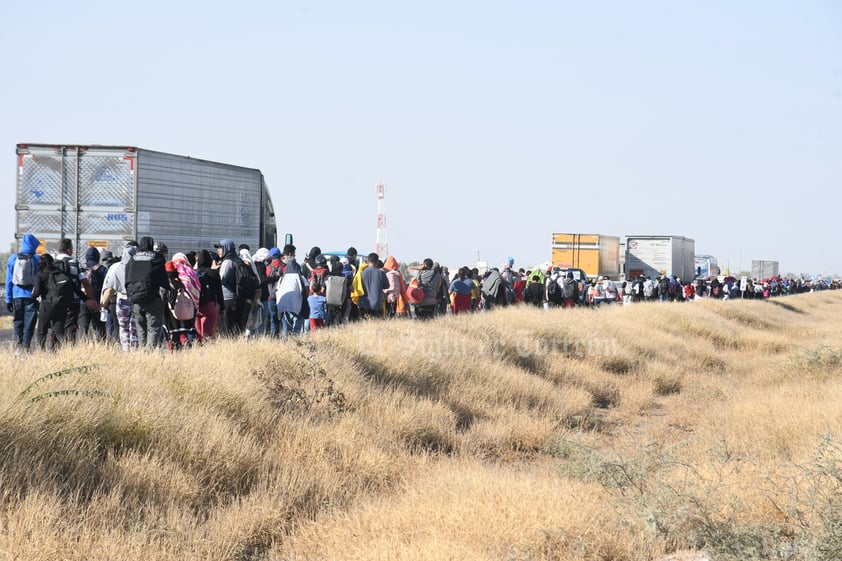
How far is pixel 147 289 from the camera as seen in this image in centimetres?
1075

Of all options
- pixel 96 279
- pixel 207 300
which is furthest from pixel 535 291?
pixel 207 300

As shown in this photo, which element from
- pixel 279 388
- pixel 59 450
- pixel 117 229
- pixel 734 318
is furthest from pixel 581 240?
pixel 59 450

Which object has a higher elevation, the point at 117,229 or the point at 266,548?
the point at 117,229

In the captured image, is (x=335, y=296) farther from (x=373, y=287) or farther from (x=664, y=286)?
(x=664, y=286)

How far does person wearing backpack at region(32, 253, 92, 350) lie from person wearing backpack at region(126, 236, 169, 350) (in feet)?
5.08

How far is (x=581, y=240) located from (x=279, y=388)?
37242mm

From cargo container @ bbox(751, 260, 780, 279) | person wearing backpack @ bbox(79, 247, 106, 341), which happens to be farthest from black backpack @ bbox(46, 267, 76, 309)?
cargo container @ bbox(751, 260, 780, 279)

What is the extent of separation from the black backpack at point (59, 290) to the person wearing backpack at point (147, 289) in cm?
152

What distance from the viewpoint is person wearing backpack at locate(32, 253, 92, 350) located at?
12086 millimetres

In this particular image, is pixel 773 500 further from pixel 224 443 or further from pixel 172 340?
pixel 172 340

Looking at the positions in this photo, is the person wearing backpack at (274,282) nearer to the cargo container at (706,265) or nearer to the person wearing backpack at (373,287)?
the person wearing backpack at (373,287)

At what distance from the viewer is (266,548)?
6184 mm

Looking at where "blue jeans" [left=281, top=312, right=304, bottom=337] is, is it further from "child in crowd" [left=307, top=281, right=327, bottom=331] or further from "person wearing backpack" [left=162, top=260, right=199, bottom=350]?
"person wearing backpack" [left=162, top=260, right=199, bottom=350]

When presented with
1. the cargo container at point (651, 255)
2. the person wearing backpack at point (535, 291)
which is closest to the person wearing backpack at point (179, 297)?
the person wearing backpack at point (535, 291)
